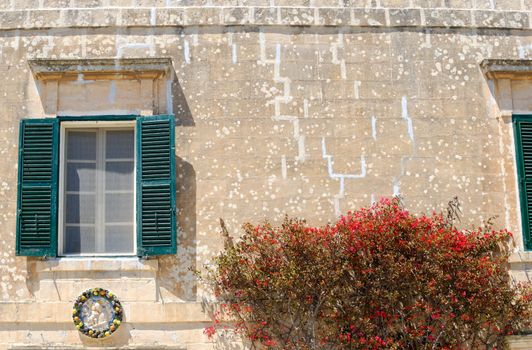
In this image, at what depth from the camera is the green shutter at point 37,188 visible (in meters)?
9.46

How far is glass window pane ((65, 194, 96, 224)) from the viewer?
9.78 metres

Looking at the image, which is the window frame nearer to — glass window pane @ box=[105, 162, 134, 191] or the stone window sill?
the stone window sill

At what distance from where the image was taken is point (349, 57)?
10172mm

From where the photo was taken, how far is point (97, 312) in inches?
369

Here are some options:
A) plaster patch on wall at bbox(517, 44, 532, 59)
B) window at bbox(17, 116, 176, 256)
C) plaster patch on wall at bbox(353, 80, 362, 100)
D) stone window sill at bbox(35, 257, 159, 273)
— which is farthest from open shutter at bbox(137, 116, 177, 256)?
plaster patch on wall at bbox(517, 44, 532, 59)

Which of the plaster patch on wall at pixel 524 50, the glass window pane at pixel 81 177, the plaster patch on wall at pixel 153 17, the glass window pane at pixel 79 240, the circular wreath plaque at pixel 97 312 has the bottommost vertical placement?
the circular wreath plaque at pixel 97 312

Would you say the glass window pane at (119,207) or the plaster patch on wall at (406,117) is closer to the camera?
the glass window pane at (119,207)

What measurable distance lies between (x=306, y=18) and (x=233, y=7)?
89 centimetres

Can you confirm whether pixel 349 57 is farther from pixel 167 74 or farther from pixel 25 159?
pixel 25 159

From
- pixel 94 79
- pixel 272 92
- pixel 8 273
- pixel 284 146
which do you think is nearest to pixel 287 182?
pixel 284 146

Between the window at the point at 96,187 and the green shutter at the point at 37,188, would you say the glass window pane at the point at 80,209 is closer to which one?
the window at the point at 96,187

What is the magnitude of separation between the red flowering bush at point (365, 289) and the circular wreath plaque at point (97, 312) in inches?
42.2

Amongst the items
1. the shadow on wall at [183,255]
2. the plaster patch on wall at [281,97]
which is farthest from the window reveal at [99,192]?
the plaster patch on wall at [281,97]

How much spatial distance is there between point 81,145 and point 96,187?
0.54m
